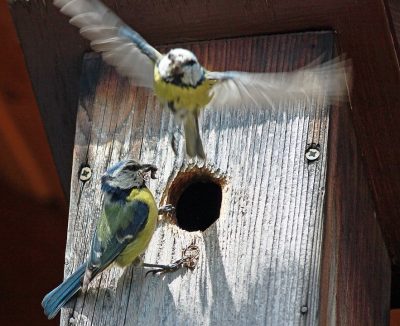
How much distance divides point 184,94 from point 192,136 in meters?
0.12

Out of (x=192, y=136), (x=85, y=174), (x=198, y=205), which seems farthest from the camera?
(x=198, y=205)

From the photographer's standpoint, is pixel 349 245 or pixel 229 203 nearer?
pixel 229 203

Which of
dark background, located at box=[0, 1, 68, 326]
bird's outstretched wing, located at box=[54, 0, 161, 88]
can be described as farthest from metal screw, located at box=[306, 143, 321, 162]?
dark background, located at box=[0, 1, 68, 326]

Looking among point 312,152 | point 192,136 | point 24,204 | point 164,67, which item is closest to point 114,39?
point 164,67

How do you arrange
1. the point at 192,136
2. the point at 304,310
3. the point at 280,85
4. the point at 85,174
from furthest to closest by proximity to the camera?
the point at 85,174
the point at 192,136
the point at 280,85
the point at 304,310

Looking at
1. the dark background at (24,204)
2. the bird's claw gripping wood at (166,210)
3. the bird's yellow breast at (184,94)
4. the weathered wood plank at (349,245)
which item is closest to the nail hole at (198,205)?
the bird's claw gripping wood at (166,210)

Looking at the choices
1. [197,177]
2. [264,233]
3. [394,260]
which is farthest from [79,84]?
[394,260]

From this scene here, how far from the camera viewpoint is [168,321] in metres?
2.83

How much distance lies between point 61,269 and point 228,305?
93cm

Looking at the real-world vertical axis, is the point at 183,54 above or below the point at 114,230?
above

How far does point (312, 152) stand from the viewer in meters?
2.91

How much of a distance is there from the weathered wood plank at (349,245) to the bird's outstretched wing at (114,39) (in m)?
0.46

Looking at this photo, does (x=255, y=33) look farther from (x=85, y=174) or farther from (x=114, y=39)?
(x=85, y=174)

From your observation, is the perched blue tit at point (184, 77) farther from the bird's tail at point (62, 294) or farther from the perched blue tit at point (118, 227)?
the bird's tail at point (62, 294)
